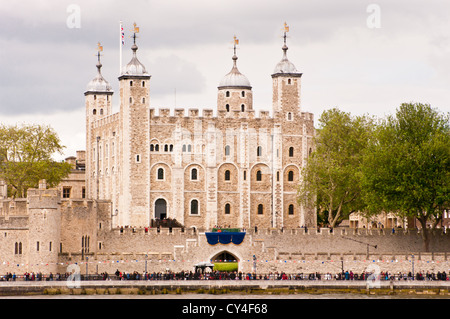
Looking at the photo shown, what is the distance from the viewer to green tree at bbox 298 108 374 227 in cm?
11981

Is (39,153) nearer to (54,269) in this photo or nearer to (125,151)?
(125,151)

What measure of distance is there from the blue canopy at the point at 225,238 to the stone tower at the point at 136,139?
50.8ft

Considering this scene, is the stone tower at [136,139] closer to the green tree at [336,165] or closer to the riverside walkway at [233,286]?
the green tree at [336,165]

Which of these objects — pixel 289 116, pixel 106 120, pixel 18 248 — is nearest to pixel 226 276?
pixel 18 248

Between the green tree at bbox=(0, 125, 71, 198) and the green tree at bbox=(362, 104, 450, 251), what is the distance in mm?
30103

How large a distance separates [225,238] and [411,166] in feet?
52.6

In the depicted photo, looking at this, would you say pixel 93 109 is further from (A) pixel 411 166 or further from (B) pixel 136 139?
(A) pixel 411 166

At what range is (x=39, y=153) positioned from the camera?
127 meters

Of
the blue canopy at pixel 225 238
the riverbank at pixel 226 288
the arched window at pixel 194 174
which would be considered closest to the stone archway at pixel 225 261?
the blue canopy at pixel 225 238

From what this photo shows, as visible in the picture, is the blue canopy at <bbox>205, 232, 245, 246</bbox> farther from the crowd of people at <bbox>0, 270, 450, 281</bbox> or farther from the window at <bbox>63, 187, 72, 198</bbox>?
the window at <bbox>63, 187, 72, 198</bbox>

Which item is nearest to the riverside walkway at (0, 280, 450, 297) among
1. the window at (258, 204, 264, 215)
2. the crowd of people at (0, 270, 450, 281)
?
the crowd of people at (0, 270, 450, 281)

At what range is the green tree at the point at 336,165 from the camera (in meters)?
120

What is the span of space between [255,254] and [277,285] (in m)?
7.76

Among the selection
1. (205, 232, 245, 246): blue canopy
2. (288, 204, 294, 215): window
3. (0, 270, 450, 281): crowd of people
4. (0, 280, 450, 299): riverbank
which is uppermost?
(288, 204, 294, 215): window
